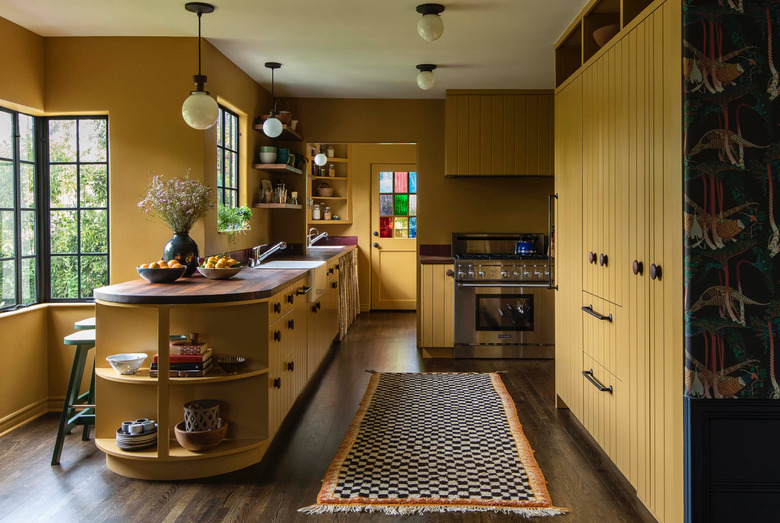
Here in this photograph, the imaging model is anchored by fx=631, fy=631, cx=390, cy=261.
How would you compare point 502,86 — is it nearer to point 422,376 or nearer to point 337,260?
point 337,260

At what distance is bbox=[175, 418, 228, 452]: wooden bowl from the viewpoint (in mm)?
2871

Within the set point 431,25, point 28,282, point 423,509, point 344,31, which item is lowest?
point 423,509

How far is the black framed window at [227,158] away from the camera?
4.76m

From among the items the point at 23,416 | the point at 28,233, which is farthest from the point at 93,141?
the point at 23,416

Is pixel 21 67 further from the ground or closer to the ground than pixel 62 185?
further from the ground

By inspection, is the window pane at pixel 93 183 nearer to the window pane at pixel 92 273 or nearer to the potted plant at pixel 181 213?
the window pane at pixel 92 273

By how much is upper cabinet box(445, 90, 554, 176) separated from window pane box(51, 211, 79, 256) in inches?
128

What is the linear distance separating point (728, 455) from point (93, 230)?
388cm

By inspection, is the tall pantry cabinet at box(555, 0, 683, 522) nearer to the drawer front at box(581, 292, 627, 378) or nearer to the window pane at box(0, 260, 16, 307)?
the drawer front at box(581, 292, 627, 378)

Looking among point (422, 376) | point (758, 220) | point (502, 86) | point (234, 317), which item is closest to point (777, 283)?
point (758, 220)

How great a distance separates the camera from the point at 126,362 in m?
2.95

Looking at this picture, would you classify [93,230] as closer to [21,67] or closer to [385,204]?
[21,67]

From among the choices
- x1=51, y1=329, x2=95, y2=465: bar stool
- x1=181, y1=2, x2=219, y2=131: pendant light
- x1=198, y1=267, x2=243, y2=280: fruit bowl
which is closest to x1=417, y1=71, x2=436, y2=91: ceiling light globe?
x1=181, y1=2, x2=219, y2=131: pendant light

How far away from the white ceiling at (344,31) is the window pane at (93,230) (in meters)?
1.16
